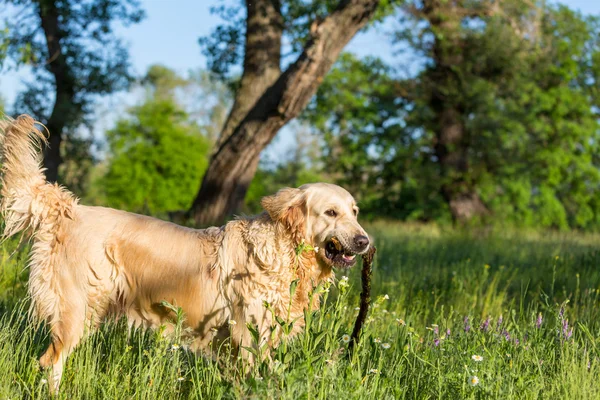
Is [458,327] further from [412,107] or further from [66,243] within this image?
[412,107]

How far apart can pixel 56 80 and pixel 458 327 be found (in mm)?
14988

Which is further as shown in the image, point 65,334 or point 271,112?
point 271,112

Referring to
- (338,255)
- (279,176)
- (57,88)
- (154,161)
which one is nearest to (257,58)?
(57,88)

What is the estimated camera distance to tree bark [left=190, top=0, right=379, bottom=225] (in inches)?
406

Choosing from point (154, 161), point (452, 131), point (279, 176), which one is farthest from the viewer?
point (279, 176)

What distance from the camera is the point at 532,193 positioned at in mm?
22875

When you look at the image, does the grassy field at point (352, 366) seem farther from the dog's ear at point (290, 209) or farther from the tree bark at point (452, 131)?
the tree bark at point (452, 131)

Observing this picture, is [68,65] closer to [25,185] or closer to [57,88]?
[57,88]

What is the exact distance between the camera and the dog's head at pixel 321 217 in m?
4.45

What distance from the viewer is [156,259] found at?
4523 millimetres

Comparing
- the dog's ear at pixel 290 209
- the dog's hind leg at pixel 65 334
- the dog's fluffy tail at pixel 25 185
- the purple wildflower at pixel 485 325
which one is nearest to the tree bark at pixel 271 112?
the dog's ear at pixel 290 209

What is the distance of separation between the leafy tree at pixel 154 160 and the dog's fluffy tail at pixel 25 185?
23821 millimetres

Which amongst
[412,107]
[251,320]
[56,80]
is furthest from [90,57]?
[251,320]

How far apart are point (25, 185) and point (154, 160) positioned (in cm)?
2481
